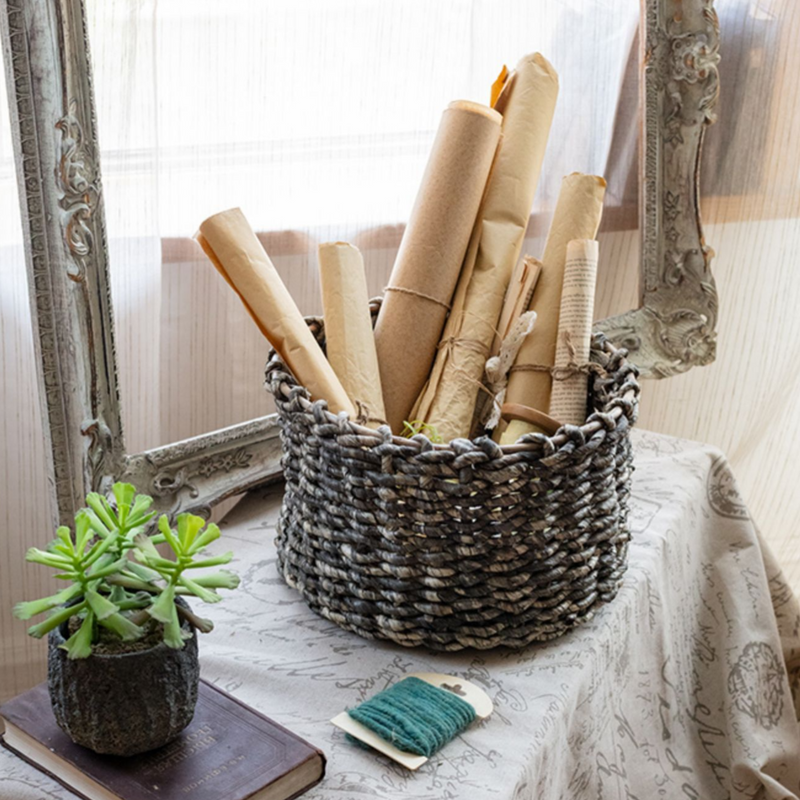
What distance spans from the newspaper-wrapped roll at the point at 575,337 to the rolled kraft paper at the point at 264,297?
168mm

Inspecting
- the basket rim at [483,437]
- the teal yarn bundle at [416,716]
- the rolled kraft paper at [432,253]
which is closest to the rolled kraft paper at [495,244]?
the rolled kraft paper at [432,253]

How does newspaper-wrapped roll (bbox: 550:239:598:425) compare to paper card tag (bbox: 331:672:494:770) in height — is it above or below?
above

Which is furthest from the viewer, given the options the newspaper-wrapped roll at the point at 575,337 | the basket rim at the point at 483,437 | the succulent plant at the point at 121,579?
the newspaper-wrapped roll at the point at 575,337

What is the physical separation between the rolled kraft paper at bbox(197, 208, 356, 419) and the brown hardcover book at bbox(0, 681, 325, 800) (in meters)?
0.24

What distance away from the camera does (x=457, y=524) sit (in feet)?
1.95

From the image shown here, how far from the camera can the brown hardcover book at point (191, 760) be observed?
486 millimetres

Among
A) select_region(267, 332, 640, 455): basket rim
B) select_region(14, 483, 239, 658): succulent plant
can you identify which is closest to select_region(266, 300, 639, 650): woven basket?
select_region(267, 332, 640, 455): basket rim

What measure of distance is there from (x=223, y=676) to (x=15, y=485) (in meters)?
0.28

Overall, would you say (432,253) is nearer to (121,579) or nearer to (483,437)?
(483,437)

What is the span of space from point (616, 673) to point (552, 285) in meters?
0.31

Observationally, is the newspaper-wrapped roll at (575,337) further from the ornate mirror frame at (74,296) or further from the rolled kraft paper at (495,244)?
the ornate mirror frame at (74,296)

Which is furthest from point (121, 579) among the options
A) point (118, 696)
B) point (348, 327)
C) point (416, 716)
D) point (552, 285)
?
point (552, 285)

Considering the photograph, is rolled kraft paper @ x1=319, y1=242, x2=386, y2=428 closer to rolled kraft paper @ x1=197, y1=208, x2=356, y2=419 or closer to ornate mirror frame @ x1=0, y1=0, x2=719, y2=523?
rolled kraft paper @ x1=197, y1=208, x2=356, y2=419

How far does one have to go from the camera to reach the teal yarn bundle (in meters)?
0.54
